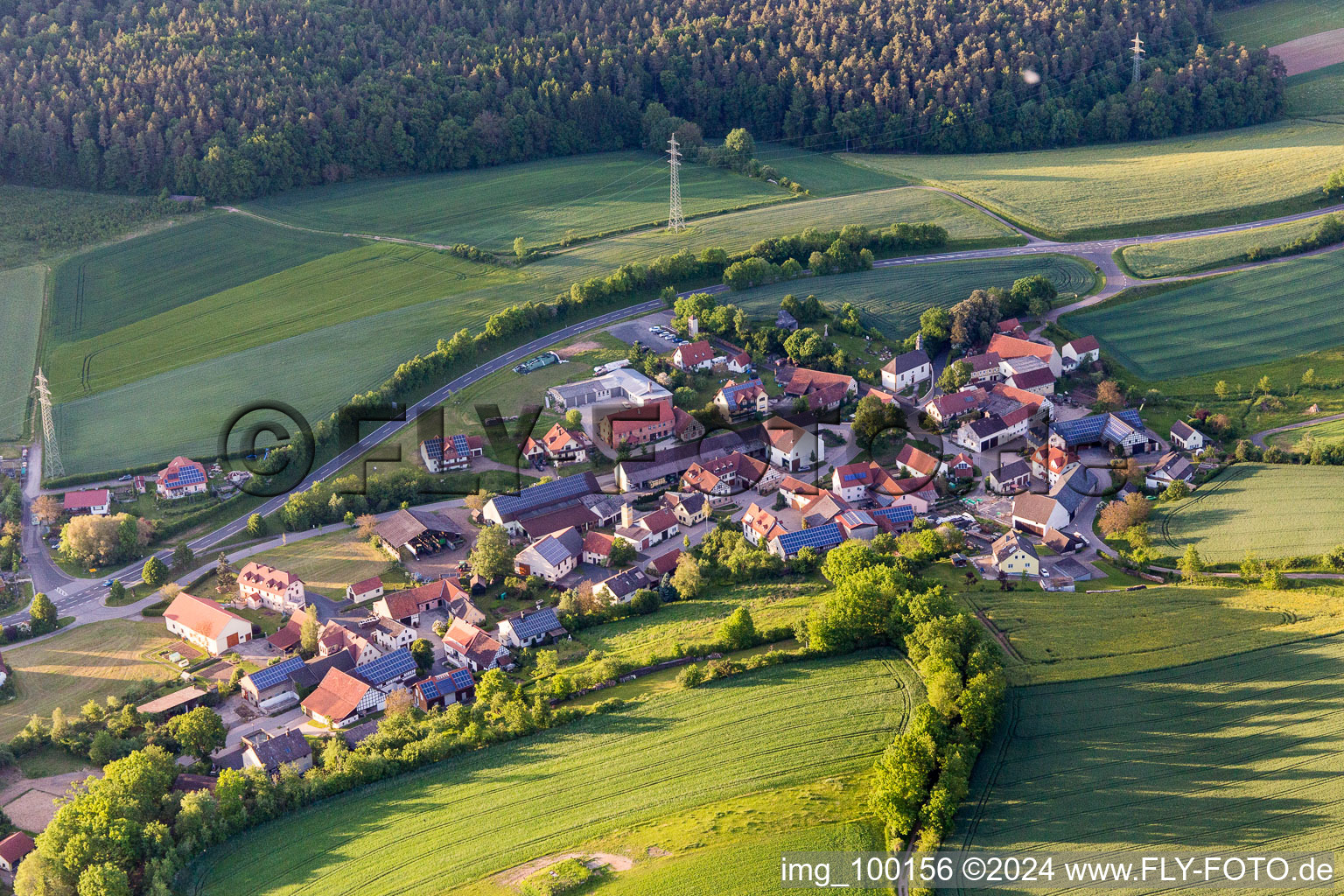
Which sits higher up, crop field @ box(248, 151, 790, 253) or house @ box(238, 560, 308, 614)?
crop field @ box(248, 151, 790, 253)

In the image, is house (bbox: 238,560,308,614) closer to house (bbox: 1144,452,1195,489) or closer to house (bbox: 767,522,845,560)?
house (bbox: 767,522,845,560)

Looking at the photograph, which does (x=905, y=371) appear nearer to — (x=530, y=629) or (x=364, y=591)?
(x=530, y=629)

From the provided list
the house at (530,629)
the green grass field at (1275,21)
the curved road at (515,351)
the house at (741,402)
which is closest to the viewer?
the house at (530,629)

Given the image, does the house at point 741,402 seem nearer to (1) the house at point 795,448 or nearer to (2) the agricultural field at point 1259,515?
(1) the house at point 795,448

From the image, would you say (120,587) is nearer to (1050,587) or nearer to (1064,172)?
(1050,587)

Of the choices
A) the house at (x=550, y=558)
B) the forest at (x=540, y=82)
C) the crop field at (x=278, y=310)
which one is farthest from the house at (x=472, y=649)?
the forest at (x=540, y=82)

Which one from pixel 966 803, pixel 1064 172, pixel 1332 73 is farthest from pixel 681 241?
pixel 1332 73

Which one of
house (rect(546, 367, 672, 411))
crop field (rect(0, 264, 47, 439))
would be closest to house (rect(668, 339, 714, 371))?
house (rect(546, 367, 672, 411))
